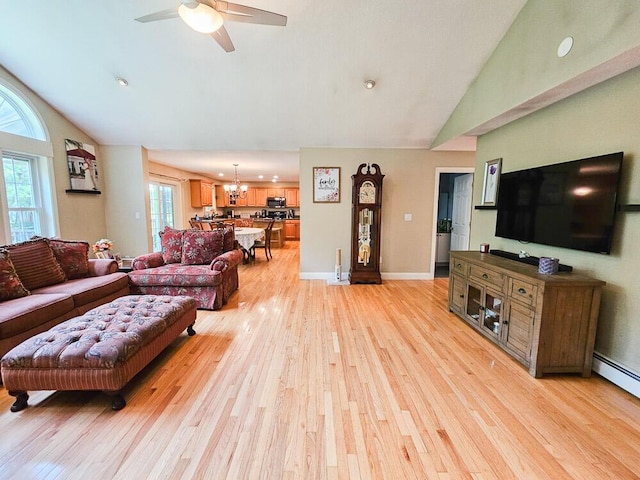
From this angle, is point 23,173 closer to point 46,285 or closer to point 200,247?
point 46,285

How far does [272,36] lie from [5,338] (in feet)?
11.5

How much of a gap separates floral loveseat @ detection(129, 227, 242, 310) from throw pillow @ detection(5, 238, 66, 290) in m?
0.71

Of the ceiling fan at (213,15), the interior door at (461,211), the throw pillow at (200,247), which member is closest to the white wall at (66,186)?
the throw pillow at (200,247)

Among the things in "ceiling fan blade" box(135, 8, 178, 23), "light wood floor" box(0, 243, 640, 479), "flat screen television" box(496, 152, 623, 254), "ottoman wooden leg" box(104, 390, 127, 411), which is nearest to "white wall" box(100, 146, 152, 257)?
"light wood floor" box(0, 243, 640, 479)

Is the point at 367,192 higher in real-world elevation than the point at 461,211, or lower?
higher

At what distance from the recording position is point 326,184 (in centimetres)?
485

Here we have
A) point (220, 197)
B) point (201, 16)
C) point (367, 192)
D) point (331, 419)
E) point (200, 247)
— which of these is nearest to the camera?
point (331, 419)

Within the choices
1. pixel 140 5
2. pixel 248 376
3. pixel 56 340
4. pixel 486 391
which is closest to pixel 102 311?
pixel 56 340

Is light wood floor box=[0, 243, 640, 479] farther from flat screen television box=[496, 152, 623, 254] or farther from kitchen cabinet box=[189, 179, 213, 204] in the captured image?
kitchen cabinet box=[189, 179, 213, 204]

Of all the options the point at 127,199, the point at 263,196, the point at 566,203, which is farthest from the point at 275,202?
the point at 566,203

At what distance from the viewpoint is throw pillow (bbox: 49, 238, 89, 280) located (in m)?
3.15

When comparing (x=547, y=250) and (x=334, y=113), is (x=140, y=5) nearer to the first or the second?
(x=334, y=113)

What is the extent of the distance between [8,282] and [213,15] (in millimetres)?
2864

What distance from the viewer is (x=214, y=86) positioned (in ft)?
11.8
